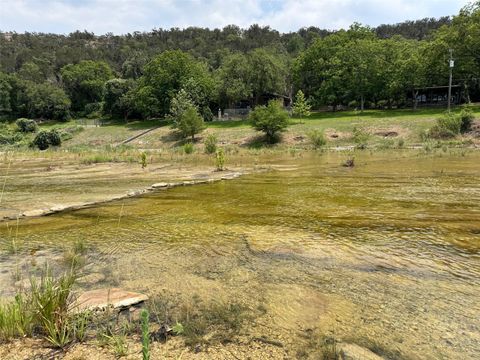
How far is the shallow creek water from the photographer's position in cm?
450

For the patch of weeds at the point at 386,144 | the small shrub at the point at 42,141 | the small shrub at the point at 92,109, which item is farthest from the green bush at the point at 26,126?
the patch of weeds at the point at 386,144

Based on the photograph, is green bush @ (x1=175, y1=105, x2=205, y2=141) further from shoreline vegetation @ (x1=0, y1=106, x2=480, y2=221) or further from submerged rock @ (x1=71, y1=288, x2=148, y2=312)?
submerged rock @ (x1=71, y1=288, x2=148, y2=312)

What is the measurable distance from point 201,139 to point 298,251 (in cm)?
4684

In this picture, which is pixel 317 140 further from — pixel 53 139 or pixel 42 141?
pixel 42 141

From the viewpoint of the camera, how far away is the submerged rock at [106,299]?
4.72m

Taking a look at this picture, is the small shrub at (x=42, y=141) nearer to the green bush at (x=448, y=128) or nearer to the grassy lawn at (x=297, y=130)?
the grassy lawn at (x=297, y=130)

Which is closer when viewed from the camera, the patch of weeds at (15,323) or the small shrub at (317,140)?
the patch of weeds at (15,323)

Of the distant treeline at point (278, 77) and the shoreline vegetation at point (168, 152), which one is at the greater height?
the distant treeline at point (278, 77)

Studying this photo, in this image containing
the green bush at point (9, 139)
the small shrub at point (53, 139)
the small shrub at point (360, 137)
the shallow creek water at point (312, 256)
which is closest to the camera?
the shallow creek water at point (312, 256)

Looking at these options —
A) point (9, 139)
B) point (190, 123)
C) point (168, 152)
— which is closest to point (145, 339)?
point (168, 152)

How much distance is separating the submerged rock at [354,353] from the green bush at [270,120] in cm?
4116

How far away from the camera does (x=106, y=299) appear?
16.5 ft

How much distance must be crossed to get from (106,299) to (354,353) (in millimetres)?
3216

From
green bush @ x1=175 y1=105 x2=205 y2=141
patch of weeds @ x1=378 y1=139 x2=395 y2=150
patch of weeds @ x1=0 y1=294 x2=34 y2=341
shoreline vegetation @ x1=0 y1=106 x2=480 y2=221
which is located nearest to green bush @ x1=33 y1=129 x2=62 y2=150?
shoreline vegetation @ x1=0 y1=106 x2=480 y2=221
